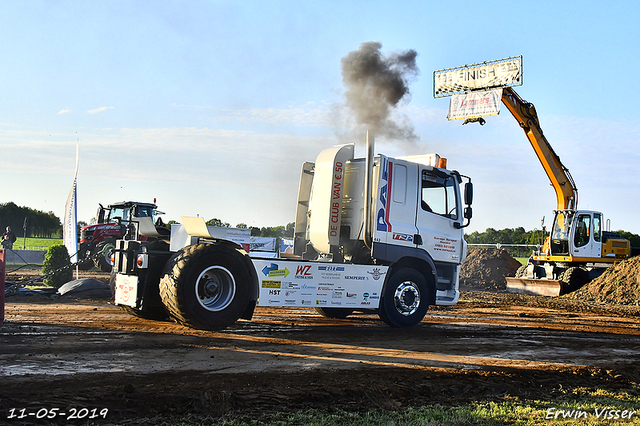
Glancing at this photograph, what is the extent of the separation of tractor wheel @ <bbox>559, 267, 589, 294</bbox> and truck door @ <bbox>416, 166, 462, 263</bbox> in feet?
41.3

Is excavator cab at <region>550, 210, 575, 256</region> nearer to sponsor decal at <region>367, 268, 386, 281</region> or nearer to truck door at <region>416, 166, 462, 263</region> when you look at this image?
truck door at <region>416, 166, 462, 263</region>

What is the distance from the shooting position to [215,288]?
30.8ft

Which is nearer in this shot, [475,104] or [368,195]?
[368,195]

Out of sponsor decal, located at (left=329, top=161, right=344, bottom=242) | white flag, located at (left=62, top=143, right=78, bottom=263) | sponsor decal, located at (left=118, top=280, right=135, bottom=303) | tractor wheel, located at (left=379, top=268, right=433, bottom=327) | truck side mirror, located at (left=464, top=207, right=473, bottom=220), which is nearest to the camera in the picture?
sponsor decal, located at (left=118, top=280, right=135, bottom=303)

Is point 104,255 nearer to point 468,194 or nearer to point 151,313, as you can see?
point 151,313

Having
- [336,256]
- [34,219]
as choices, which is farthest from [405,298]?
[34,219]

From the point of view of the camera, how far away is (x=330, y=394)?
→ 5879mm

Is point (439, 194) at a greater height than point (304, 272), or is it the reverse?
point (439, 194)

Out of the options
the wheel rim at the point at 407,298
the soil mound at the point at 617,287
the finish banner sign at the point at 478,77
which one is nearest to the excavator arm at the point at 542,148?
the soil mound at the point at 617,287

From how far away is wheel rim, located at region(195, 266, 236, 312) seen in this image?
9.31 metres

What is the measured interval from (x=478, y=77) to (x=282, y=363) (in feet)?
90.0

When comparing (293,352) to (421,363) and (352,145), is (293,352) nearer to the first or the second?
(421,363)

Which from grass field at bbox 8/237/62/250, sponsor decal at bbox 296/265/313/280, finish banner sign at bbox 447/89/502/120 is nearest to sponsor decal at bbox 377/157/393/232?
sponsor decal at bbox 296/265/313/280

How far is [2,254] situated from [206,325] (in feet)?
9.97
